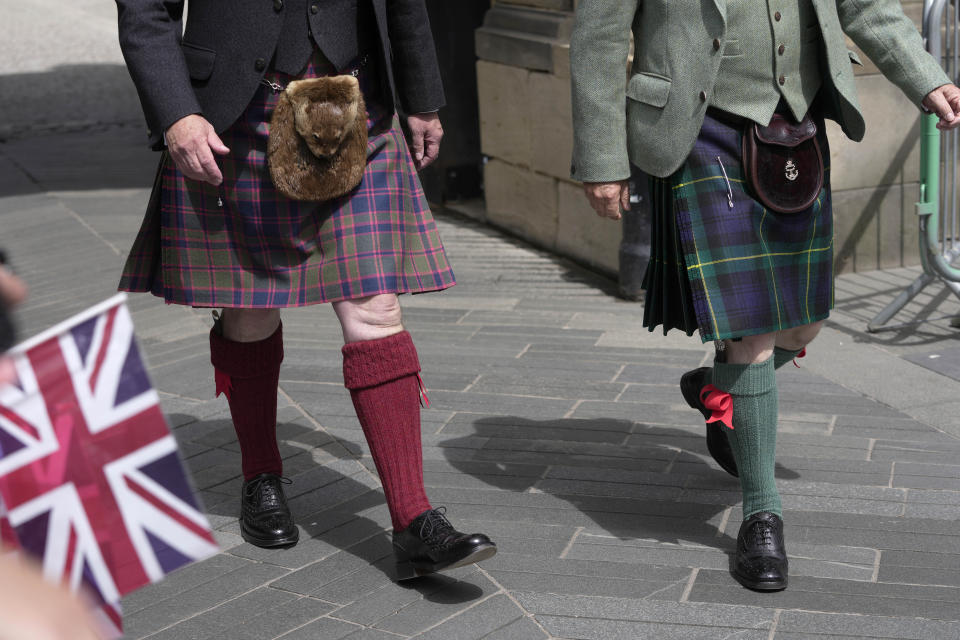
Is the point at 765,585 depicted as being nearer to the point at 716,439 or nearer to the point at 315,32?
the point at 716,439

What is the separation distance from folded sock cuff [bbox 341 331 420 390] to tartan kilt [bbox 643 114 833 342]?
0.70 m

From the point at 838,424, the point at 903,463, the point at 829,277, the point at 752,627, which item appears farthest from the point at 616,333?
the point at 752,627

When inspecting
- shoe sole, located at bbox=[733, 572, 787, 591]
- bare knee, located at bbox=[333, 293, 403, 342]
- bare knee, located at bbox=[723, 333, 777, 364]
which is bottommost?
shoe sole, located at bbox=[733, 572, 787, 591]

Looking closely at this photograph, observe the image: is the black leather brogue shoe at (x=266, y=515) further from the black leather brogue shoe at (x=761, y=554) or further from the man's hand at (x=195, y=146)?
the black leather brogue shoe at (x=761, y=554)

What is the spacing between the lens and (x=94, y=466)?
1914 millimetres

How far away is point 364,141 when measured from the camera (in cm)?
318

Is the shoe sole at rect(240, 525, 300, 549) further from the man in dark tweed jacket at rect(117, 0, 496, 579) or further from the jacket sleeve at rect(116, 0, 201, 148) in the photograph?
the jacket sleeve at rect(116, 0, 201, 148)

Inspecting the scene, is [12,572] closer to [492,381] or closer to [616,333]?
[492,381]

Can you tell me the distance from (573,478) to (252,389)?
0.97 meters

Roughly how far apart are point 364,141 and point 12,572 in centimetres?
199

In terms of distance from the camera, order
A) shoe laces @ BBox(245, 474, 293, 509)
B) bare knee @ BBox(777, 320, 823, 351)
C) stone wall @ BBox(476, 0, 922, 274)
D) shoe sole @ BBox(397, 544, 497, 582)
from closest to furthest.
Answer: shoe sole @ BBox(397, 544, 497, 582)
bare knee @ BBox(777, 320, 823, 351)
shoe laces @ BBox(245, 474, 293, 509)
stone wall @ BBox(476, 0, 922, 274)

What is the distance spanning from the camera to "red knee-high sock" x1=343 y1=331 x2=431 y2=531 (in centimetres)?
316

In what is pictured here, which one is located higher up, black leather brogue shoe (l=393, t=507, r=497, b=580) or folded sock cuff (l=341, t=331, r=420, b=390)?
folded sock cuff (l=341, t=331, r=420, b=390)

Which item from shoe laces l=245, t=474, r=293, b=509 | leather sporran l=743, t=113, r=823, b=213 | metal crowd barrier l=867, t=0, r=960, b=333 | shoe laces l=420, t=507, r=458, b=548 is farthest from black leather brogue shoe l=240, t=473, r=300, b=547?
metal crowd barrier l=867, t=0, r=960, b=333
